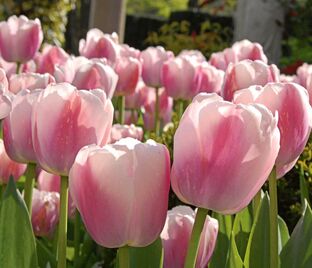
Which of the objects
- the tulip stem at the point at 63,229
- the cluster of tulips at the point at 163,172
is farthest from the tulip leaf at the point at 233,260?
the tulip stem at the point at 63,229

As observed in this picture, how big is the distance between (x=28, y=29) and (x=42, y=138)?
156cm

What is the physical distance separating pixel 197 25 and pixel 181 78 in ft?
32.6

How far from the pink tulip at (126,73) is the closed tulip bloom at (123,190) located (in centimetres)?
152

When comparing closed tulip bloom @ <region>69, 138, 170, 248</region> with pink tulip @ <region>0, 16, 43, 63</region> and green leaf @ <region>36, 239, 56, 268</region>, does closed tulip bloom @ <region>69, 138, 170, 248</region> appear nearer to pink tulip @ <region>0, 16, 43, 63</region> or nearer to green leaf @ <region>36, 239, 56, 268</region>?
green leaf @ <region>36, 239, 56, 268</region>

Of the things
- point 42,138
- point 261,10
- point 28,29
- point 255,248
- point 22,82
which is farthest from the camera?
Answer: point 261,10

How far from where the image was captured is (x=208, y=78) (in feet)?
8.07

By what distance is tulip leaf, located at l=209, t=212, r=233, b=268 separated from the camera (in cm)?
140

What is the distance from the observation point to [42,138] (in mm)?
1109

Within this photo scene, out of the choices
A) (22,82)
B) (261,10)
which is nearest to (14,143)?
(22,82)

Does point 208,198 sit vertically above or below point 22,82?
above

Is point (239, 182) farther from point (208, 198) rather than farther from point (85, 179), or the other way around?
point (85, 179)

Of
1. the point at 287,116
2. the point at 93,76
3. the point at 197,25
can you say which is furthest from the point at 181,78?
the point at 197,25

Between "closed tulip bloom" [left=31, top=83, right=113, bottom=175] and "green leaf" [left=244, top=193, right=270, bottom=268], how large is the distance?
1.12 ft

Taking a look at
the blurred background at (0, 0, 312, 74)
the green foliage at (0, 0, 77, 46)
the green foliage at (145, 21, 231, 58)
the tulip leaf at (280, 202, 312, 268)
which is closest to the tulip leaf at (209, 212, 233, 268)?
the tulip leaf at (280, 202, 312, 268)
